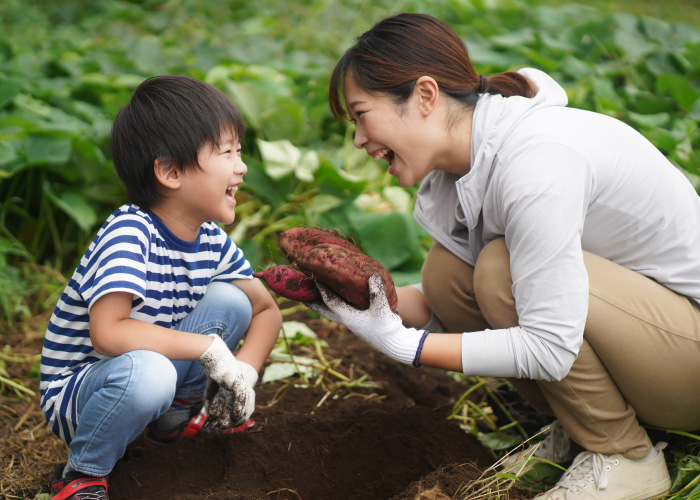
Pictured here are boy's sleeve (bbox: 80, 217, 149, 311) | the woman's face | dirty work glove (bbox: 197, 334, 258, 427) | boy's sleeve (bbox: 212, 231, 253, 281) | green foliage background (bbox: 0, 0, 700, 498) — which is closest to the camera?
boy's sleeve (bbox: 80, 217, 149, 311)

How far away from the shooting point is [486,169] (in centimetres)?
156

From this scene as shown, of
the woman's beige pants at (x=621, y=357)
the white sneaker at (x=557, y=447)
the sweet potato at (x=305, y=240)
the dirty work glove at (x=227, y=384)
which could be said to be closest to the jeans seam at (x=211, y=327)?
the dirty work glove at (x=227, y=384)

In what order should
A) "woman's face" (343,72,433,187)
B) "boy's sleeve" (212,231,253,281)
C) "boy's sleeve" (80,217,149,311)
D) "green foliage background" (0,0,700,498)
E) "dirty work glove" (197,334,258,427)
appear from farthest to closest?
1. "green foliage background" (0,0,700,498)
2. "boy's sleeve" (212,231,253,281)
3. "woman's face" (343,72,433,187)
4. "dirty work glove" (197,334,258,427)
5. "boy's sleeve" (80,217,149,311)

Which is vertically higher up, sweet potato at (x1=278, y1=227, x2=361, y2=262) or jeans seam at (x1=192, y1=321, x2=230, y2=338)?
sweet potato at (x1=278, y1=227, x2=361, y2=262)

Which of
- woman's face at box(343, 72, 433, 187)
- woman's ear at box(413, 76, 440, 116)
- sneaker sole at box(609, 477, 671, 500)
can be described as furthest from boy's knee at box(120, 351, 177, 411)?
sneaker sole at box(609, 477, 671, 500)

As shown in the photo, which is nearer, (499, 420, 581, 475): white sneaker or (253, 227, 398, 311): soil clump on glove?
(253, 227, 398, 311): soil clump on glove

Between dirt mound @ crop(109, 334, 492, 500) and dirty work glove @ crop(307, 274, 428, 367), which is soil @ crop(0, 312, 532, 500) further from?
→ dirty work glove @ crop(307, 274, 428, 367)

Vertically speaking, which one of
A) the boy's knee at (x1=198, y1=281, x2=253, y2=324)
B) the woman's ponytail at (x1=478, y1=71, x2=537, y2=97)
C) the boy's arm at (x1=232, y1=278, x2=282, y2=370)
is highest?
the woman's ponytail at (x1=478, y1=71, x2=537, y2=97)

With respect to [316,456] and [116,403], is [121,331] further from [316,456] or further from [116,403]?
[316,456]

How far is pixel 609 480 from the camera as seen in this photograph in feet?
5.13

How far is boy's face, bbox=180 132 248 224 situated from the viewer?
1.55 metres

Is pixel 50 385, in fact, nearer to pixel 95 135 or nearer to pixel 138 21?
pixel 95 135

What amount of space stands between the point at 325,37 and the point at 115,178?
7.35 feet

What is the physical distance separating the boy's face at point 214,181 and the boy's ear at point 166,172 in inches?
0.8
